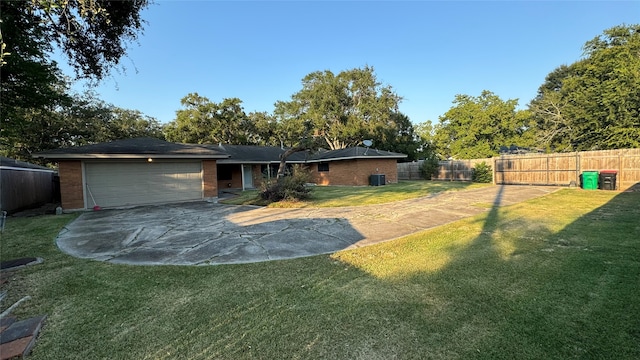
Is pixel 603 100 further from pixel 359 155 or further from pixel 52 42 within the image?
pixel 52 42

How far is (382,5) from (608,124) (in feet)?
60.4

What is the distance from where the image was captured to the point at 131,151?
11.5m

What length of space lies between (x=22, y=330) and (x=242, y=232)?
153 inches

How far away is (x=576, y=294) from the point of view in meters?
2.87

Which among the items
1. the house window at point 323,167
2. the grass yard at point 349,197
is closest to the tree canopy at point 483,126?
the grass yard at point 349,197

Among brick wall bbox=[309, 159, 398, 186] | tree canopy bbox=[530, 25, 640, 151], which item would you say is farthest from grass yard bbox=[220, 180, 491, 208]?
tree canopy bbox=[530, 25, 640, 151]

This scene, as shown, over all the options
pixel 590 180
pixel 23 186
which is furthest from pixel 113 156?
pixel 590 180

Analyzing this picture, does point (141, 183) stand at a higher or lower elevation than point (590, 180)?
higher

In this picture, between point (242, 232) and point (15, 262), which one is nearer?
point (15, 262)

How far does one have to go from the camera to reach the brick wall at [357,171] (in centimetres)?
Result: 1988

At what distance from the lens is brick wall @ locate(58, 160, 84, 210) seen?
10453 millimetres

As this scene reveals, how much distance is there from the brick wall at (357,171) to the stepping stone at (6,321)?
59.5 ft

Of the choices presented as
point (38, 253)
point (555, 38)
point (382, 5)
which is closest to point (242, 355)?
point (38, 253)

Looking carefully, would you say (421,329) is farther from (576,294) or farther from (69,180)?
(69,180)
